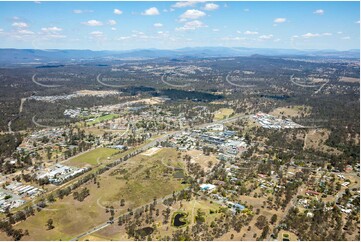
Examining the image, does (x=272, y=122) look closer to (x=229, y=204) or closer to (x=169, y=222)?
(x=229, y=204)

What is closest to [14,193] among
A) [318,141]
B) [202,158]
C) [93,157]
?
[93,157]

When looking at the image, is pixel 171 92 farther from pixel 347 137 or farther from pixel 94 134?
pixel 347 137

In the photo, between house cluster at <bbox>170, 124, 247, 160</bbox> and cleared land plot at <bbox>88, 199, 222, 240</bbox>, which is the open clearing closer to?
house cluster at <bbox>170, 124, 247, 160</bbox>

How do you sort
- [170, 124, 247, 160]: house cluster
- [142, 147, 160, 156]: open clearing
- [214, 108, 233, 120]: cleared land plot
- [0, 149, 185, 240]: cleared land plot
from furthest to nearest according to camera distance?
1. [214, 108, 233, 120]: cleared land plot
2. [170, 124, 247, 160]: house cluster
3. [142, 147, 160, 156]: open clearing
4. [0, 149, 185, 240]: cleared land plot

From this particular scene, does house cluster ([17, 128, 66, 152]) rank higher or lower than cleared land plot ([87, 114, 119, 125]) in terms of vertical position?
lower

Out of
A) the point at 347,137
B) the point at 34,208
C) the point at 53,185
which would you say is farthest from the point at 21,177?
the point at 347,137

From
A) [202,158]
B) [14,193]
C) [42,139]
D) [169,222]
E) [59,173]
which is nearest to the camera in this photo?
[169,222]

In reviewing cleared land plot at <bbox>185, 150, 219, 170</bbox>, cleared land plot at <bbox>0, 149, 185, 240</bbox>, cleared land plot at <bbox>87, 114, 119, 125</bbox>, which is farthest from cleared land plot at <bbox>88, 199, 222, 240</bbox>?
cleared land plot at <bbox>87, 114, 119, 125</bbox>
